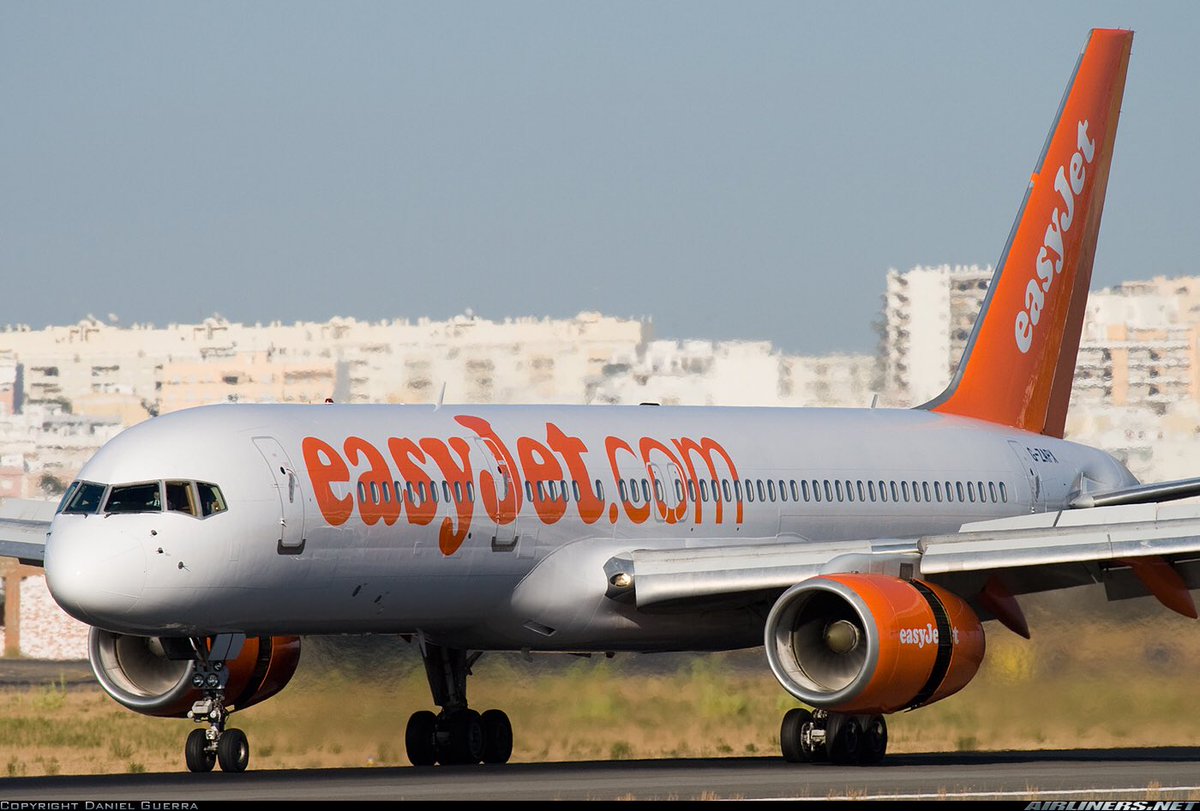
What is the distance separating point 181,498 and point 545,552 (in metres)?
4.29

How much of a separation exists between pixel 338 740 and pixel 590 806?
35.0ft

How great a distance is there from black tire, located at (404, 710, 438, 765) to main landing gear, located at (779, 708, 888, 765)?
171 inches

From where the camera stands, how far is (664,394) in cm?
5138

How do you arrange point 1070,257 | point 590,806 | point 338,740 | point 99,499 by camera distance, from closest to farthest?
point 590,806 < point 99,499 < point 338,740 < point 1070,257

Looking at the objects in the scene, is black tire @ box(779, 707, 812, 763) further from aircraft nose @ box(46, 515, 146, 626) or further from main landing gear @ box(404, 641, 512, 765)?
aircraft nose @ box(46, 515, 146, 626)

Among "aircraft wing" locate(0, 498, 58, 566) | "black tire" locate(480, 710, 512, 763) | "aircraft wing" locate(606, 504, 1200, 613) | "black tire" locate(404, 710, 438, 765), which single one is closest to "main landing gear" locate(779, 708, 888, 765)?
"aircraft wing" locate(606, 504, 1200, 613)

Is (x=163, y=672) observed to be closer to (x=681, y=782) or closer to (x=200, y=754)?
(x=200, y=754)

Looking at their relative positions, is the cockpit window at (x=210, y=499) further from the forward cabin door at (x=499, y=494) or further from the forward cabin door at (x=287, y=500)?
the forward cabin door at (x=499, y=494)

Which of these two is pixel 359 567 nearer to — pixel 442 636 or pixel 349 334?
pixel 442 636

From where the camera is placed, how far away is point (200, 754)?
21.2 m

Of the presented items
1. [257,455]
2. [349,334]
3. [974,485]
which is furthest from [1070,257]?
[349,334]

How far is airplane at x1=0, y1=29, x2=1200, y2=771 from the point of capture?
20422 mm

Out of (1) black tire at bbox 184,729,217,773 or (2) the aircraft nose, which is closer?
(2) the aircraft nose

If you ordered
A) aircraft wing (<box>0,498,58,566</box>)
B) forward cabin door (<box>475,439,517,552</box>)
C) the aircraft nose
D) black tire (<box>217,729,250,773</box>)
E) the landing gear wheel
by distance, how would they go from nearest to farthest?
the aircraft nose → black tire (<box>217,729,250,773</box>) → forward cabin door (<box>475,439,517,552</box>) → the landing gear wheel → aircraft wing (<box>0,498,58,566</box>)
